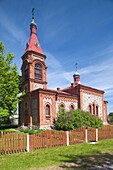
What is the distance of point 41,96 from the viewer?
21969 millimetres

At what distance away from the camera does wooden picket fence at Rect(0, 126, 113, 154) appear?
893 cm

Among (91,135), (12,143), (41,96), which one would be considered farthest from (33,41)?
(12,143)

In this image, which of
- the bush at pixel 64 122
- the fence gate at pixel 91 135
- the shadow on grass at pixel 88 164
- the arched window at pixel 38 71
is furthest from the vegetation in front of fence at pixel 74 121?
the shadow on grass at pixel 88 164

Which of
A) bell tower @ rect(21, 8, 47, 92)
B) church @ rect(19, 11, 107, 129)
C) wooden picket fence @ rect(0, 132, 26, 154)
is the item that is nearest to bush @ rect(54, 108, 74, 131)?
church @ rect(19, 11, 107, 129)

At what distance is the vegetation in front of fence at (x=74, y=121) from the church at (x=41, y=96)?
1.83 meters

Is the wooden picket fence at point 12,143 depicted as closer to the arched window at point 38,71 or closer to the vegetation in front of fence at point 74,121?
the vegetation in front of fence at point 74,121

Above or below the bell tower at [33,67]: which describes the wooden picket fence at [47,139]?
below

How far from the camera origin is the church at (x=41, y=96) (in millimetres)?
22062

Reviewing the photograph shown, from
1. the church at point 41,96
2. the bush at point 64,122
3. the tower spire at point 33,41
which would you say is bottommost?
the bush at point 64,122

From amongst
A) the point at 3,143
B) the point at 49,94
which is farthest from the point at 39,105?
the point at 3,143

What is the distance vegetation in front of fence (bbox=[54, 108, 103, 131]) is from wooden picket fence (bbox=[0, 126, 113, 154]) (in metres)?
5.36

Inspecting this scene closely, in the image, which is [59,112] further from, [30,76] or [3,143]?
[3,143]

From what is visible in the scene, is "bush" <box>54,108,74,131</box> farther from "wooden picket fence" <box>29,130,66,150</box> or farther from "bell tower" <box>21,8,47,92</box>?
"wooden picket fence" <box>29,130,66,150</box>

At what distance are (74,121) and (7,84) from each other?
9.23m
